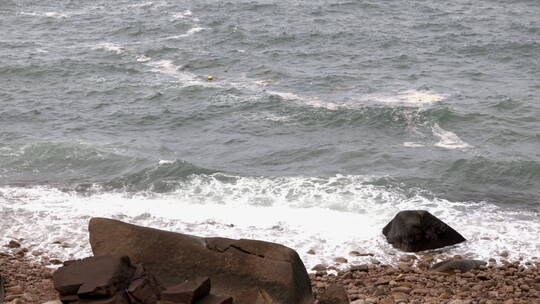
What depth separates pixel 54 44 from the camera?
145ft

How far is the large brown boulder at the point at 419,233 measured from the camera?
18641mm

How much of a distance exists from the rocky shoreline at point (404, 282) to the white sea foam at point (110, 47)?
2557 centimetres

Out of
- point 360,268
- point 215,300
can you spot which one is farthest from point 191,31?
point 215,300

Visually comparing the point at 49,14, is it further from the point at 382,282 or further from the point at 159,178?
the point at 382,282

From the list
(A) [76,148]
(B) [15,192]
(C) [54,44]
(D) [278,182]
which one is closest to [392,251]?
(D) [278,182]

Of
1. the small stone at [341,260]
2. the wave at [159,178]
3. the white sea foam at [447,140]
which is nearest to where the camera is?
the small stone at [341,260]

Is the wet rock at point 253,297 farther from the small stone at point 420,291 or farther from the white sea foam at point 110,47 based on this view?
the white sea foam at point 110,47

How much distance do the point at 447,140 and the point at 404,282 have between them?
12.2 m

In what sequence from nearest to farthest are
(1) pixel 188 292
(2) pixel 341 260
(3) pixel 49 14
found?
1. (1) pixel 188 292
2. (2) pixel 341 260
3. (3) pixel 49 14

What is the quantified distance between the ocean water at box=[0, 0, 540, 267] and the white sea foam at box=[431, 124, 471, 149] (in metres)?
0.09

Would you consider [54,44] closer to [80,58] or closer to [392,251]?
[80,58]

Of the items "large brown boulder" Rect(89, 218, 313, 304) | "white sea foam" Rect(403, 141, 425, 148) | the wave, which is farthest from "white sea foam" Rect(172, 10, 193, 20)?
"large brown boulder" Rect(89, 218, 313, 304)

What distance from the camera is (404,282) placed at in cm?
1650

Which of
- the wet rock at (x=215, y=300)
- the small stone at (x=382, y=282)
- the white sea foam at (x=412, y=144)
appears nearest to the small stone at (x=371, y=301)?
the small stone at (x=382, y=282)
